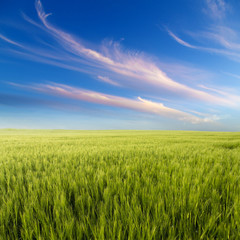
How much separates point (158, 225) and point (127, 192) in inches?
→ 19.3

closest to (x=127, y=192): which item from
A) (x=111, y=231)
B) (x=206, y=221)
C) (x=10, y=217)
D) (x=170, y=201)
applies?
(x=170, y=201)

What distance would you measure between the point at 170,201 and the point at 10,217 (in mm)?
1348

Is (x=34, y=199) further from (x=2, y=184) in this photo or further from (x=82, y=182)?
(x=2, y=184)

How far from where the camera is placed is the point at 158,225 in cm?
99

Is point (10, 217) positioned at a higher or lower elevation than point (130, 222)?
lower

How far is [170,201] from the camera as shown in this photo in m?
1.23

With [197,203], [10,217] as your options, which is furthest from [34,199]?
[197,203]

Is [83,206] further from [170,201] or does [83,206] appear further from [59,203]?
[170,201]

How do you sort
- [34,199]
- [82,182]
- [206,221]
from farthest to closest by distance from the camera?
[82,182] → [34,199] → [206,221]

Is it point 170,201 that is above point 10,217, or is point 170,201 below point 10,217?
above

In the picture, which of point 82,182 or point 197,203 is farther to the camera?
point 82,182

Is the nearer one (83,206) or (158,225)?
(158,225)

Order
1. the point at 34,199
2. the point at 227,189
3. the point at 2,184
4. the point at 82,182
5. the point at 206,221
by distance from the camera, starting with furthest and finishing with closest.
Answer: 1. the point at 2,184
2. the point at 82,182
3. the point at 227,189
4. the point at 34,199
5. the point at 206,221

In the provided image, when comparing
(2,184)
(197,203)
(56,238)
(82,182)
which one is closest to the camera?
(56,238)
